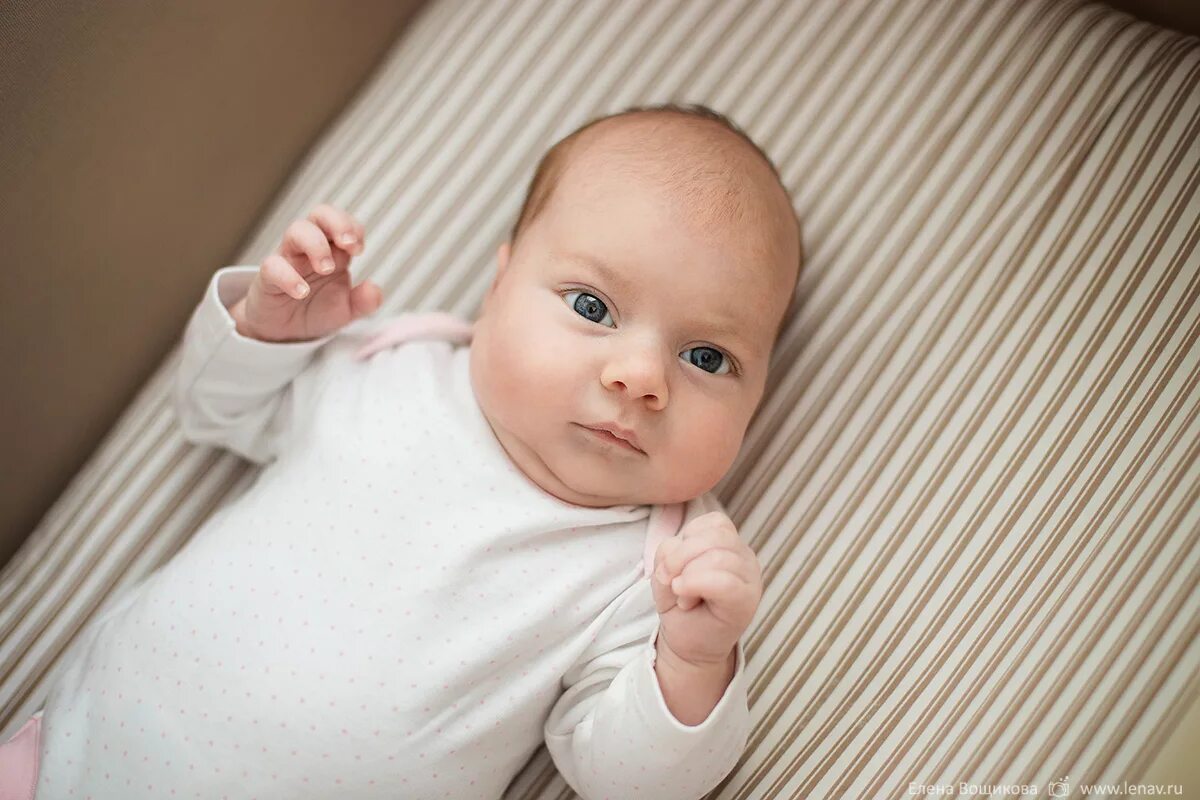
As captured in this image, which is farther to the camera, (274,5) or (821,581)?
(274,5)

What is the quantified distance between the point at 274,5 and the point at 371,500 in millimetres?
650

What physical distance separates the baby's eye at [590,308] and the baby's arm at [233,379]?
320mm

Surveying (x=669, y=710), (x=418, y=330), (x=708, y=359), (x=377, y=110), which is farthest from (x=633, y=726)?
(x=377, y=110)

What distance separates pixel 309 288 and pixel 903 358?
2.28ft

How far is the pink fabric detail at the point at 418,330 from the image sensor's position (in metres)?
1.21

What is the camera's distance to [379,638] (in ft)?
3.29

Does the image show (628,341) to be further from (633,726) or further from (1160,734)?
Answer: (1160,734)

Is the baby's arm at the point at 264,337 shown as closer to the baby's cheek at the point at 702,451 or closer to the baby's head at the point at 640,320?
the baby's head at the point at 640,320

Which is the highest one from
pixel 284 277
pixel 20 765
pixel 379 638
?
pixel 284 277

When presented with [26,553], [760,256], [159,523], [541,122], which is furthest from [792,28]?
[26,553]

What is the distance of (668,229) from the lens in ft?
3.41

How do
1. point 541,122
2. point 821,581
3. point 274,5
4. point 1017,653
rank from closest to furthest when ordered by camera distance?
point 1017,653 → point 821,581 → point 274,5 → point 541,122

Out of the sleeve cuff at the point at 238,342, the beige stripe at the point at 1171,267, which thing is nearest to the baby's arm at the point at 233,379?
the sleeve cuff at the point at 238,342

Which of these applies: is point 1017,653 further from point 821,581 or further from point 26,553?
point 26,553
